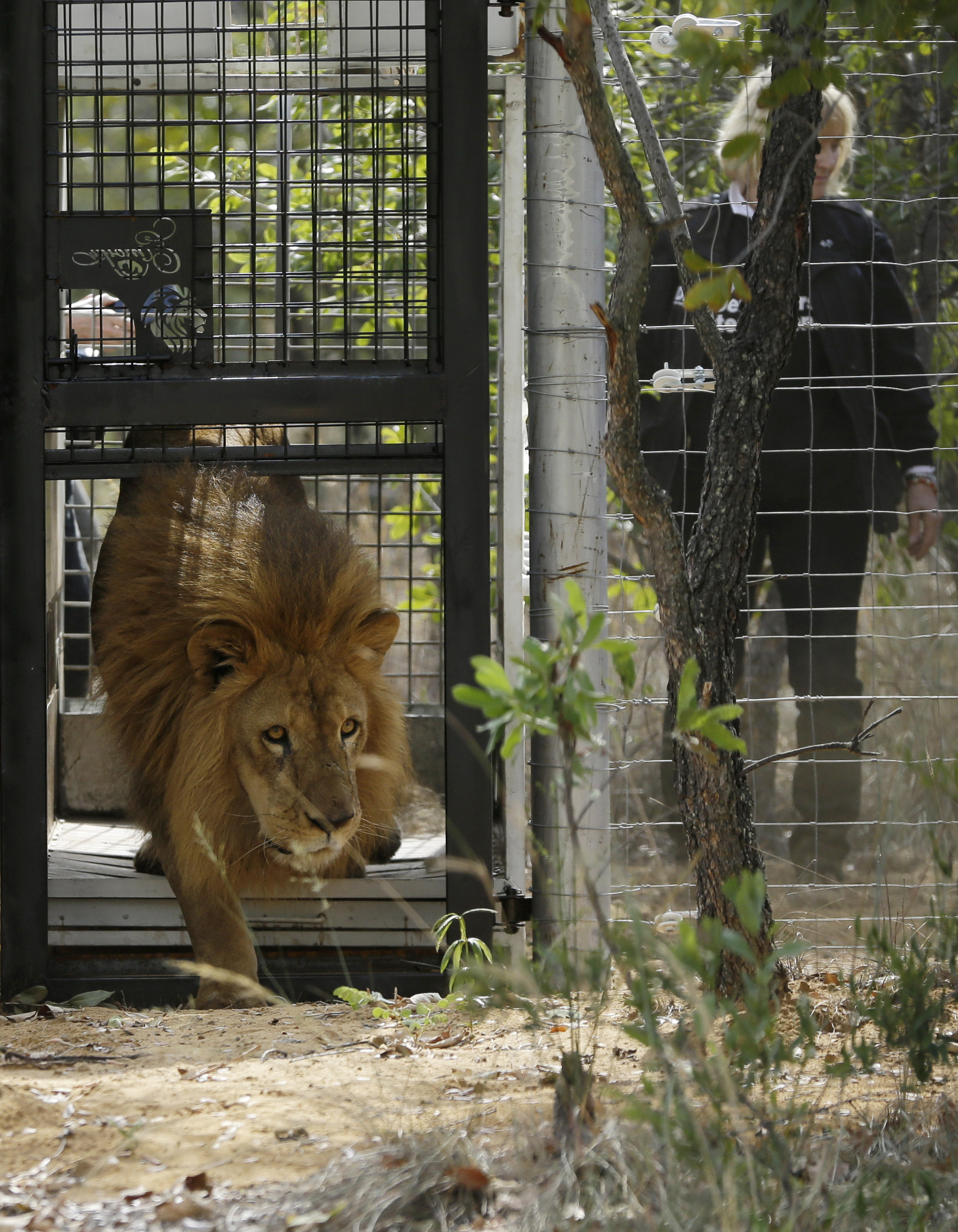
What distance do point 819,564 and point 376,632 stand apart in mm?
2204

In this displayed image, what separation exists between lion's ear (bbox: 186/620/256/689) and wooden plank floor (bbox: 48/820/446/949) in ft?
2.01

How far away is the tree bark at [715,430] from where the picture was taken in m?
2.69

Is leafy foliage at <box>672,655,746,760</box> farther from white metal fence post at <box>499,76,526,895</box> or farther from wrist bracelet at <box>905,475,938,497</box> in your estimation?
wrist bracelet at <box>905,475,938,497</box>

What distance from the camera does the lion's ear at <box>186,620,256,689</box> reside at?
318cm

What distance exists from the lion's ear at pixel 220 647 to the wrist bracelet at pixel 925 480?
2.86m

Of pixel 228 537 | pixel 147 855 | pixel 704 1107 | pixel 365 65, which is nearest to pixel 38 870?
pixel 147 855

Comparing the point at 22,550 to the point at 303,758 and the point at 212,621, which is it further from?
the point at 303,758

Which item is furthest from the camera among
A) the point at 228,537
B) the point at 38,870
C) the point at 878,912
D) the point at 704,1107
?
the point at 228,537

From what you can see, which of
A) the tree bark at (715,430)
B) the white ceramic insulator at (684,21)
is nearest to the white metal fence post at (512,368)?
the white ceramic insulator at (684,21)

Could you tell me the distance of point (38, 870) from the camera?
3064 mm

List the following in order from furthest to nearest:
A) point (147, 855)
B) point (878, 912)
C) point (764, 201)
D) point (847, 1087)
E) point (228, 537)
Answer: point (147, 855) < point (228, 537) < point (764, 201) < point (878, 912) < point (847, 1087)

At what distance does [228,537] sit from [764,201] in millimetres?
1567

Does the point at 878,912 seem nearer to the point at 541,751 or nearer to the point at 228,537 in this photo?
the point at 541,751

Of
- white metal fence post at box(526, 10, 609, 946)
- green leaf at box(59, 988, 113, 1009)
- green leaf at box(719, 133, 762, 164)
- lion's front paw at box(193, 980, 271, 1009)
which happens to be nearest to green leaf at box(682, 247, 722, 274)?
green leaf at box(719, 133, 762, 164)
